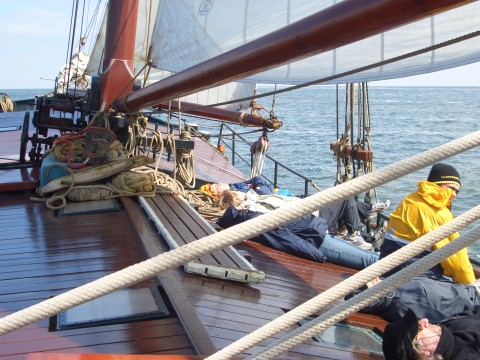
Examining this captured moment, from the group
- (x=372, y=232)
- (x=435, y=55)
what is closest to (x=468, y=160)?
(x=372, y=232)

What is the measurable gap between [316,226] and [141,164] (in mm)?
1625

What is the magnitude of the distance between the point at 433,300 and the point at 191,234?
169 centimetres

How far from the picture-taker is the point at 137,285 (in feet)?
10.6

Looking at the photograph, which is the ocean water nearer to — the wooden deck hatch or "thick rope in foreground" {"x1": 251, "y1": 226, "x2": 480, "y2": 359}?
the wooden deck hatch

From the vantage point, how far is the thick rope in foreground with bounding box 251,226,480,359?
1.75m

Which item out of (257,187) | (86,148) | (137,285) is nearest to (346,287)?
(137,285)

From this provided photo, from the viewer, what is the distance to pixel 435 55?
3834 mm

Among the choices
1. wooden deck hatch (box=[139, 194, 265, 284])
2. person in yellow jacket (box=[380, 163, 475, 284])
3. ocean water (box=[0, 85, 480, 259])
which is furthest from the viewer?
ocean water (box=[0, 85, 480, 259])

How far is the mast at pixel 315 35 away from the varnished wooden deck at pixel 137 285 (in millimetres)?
1143

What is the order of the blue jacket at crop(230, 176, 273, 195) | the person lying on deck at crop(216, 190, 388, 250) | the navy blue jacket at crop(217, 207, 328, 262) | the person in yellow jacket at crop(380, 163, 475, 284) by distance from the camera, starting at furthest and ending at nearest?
the blue jacket at crop(230, 176, 273, 195) < the person lying on deck at crop(216, 190, 388, 250) < the navy blue jacket at crop(217, 207, 328, 262) < the person in yellow jacket at crop(380, 163, 475, 284)

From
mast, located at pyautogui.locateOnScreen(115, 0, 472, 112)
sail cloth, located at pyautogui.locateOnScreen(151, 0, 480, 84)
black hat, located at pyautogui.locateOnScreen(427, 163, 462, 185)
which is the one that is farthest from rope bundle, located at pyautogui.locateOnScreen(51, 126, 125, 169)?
black hat, located at pyautogui.locateOnScreen(427, 163, 462, 185)

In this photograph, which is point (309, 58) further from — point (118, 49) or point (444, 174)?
point (118, 49)

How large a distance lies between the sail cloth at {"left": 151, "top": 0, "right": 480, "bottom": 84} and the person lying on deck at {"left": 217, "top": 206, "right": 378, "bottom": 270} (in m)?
1.42

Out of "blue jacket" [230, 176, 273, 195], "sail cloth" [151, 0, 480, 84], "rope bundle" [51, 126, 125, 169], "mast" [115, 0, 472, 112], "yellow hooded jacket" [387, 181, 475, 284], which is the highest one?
"sail cloth" [151, 0, 480, 84]
